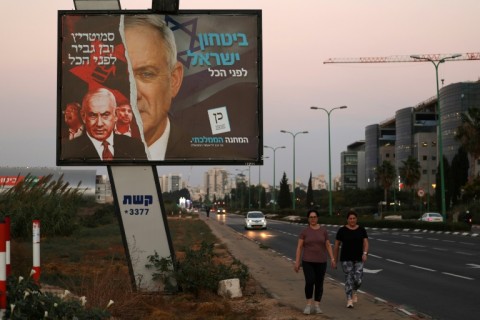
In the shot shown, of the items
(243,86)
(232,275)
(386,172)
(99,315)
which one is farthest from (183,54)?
(386,172)

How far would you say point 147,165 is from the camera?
13133mm

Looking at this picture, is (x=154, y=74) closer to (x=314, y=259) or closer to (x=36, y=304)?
(x=314, y=259)

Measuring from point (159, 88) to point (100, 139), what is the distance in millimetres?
1504

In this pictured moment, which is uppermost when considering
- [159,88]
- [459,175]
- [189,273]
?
[459,175]

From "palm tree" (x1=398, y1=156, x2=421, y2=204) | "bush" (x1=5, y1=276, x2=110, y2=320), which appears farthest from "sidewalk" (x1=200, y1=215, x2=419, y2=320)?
"palm tree" (x1=398, y1=156, x2=421, y2=204)

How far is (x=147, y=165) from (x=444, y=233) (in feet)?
124

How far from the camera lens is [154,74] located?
13.1 metres

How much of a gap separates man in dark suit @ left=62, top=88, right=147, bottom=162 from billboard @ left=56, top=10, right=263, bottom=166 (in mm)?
19

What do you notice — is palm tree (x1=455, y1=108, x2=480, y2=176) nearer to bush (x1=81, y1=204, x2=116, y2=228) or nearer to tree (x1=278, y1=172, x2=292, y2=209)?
bush (x1=81, y1=204, x2=116, y2=228)


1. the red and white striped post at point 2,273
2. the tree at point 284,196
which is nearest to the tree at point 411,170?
the tree at point 284,196

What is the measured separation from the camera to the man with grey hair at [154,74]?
13.0m

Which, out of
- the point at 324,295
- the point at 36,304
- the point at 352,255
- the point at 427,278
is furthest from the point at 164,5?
the point at 427,278

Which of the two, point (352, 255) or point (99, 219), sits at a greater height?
point (352, 255)

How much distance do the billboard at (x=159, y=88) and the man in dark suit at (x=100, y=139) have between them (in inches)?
0.8
